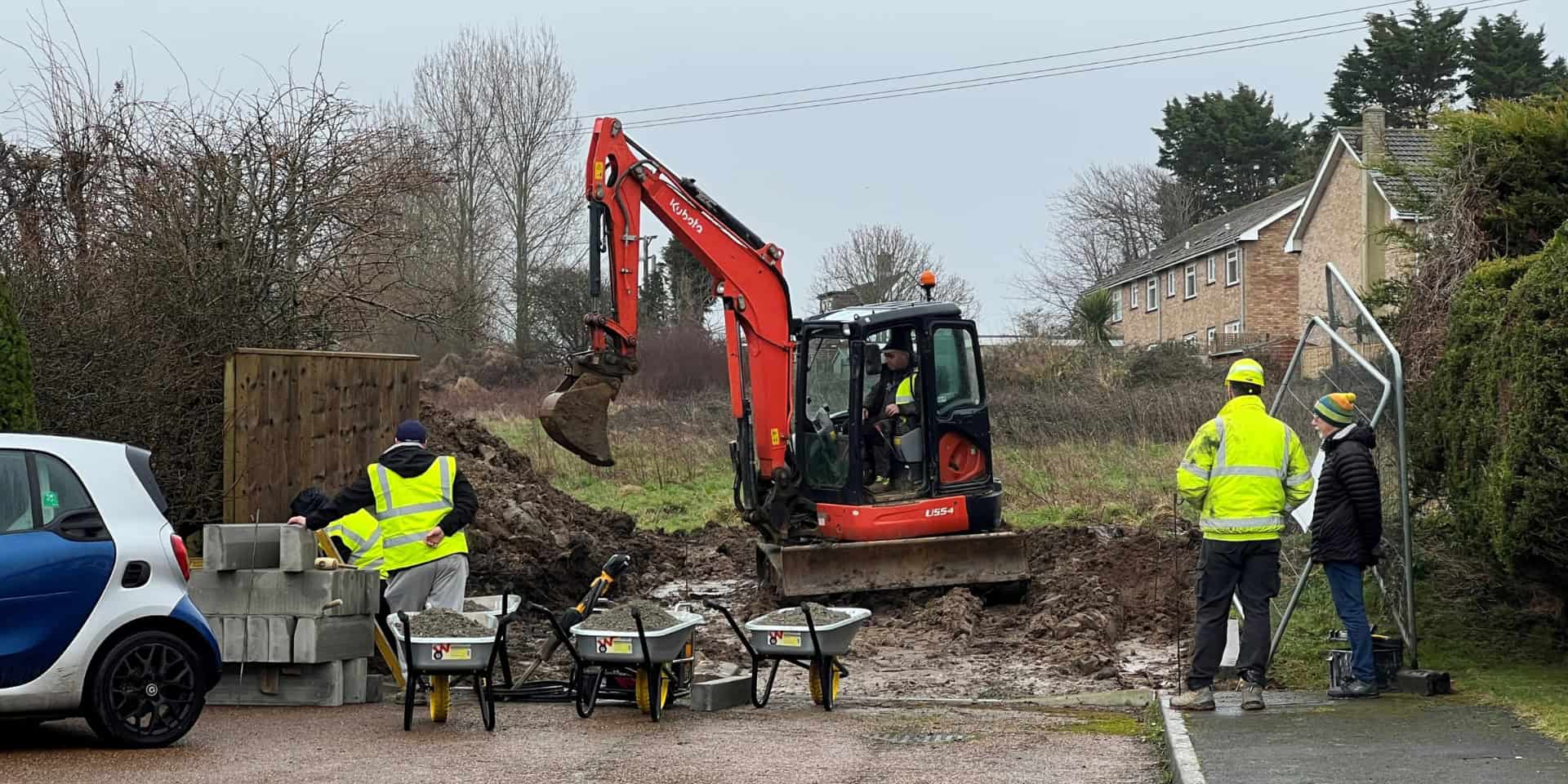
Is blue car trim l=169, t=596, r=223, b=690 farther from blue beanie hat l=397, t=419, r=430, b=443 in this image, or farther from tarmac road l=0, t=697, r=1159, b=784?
blue beanie hat l=397, t=419, r=430, b=443

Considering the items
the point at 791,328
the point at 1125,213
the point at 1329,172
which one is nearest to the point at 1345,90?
the point at 1125,213

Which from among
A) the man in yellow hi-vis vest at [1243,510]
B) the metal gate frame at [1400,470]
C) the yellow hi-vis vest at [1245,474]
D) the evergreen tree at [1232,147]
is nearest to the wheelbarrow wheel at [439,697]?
the man in yellow hi-vis vest at [1243,510]

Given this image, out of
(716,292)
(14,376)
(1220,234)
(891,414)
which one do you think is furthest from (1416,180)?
(1220,234)

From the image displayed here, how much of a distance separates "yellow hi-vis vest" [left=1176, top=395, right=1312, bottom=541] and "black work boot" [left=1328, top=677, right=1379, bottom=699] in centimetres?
96

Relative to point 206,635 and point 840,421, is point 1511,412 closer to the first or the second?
point 840,421

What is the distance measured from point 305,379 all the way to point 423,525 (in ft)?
8.87

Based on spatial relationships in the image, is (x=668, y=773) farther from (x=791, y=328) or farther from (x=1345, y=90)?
(x=1345, y=90)

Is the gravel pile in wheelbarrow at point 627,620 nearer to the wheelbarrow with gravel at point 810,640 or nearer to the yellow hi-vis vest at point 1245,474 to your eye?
the wheelbarrow with gravel at point 810,640

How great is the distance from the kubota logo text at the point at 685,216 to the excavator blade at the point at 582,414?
1.81 meters

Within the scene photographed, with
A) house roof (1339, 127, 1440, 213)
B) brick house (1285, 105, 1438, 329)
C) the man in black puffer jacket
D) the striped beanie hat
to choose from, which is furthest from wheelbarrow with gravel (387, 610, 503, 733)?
brick house (1285, 105, 1438, 329)

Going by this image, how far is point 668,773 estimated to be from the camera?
8.18 metres

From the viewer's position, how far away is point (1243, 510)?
9695mm

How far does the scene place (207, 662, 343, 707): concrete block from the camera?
34.4 ft

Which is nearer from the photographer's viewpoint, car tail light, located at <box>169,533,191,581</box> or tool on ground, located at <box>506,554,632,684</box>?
car tail light, located at <box>169,533,191,581</box>
